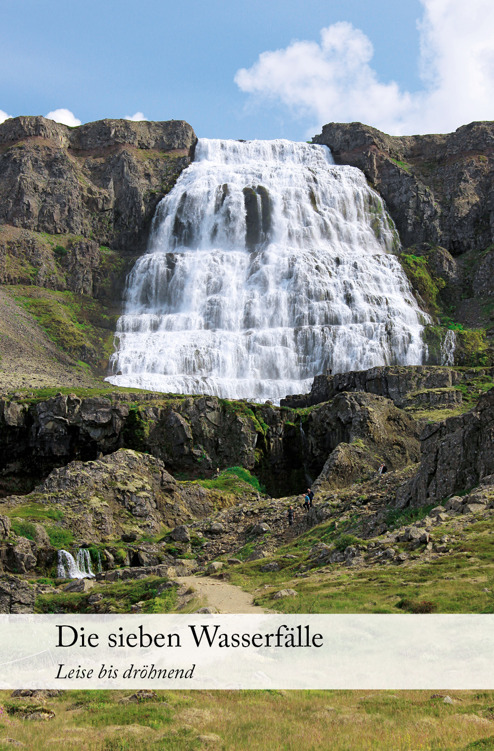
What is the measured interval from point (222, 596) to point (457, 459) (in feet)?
33.5

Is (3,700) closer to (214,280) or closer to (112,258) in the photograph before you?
(214,280)

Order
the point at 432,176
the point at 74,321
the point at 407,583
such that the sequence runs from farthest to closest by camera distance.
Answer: the point at 432,176 < the point at 74,321 < the point at 407,583

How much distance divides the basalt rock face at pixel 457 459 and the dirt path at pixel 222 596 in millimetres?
8305

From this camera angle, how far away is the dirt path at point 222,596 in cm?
1781

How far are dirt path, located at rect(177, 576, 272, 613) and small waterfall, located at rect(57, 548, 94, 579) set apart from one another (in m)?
8.19

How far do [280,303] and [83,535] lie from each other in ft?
222

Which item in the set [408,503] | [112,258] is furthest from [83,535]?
[112,258]

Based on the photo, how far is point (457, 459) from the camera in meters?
24.8

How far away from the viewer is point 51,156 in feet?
393

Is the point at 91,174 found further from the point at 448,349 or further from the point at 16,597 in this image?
the point at 16,597

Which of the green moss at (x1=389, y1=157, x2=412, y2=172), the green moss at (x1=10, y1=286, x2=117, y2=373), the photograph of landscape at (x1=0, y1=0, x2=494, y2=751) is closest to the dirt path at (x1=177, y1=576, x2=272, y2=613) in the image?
the photograph of landscape at (x1=0, y1=0, x2=494, y2=751)

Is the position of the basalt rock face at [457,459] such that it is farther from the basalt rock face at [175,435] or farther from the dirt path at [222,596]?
the basalt rock face at [175,435]

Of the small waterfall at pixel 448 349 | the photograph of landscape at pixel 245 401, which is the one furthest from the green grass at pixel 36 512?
the small waterfall at pixel 448 349

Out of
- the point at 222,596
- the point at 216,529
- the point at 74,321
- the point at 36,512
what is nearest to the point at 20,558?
the point at 36,512
